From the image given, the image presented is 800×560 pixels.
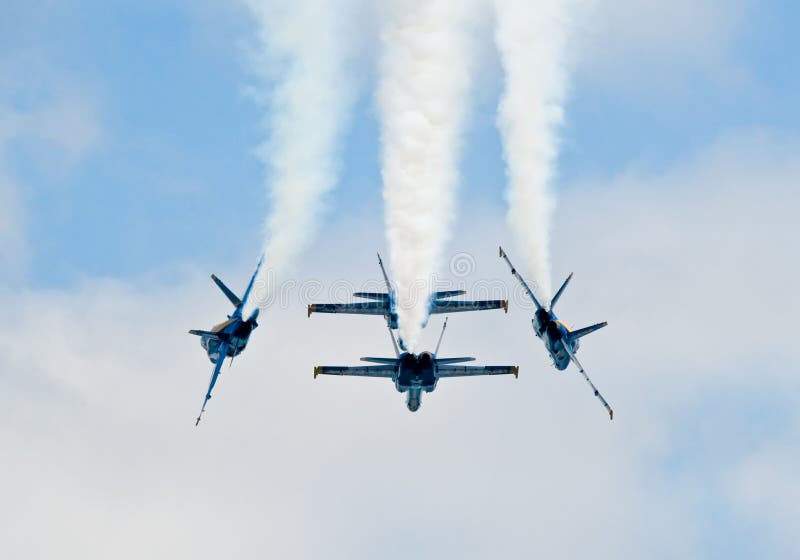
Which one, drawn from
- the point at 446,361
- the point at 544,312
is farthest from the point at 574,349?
the point at 446,361

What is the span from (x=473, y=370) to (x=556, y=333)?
4.80 meters

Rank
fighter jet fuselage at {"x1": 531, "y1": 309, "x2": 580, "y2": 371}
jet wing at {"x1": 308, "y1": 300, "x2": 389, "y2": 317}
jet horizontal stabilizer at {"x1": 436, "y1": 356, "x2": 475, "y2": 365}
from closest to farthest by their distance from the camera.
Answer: jet horizontal stabilizer at {"x1": 436, "y1": 356, "x2": 475, "y2": 365}
fighter jet fuselage at {"x1": 531, "y1": 309, "x2": 580, "y2": 371}
jet wing at {"x1": 308, "y1": 300, "x2": 389, "y2": 317}

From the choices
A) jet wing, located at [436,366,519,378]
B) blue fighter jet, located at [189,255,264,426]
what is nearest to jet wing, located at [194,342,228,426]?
blue fighter jet, located at [189,255,264,426]

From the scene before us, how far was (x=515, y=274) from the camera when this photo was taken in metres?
52.4

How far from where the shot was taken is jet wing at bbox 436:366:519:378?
1989 inches

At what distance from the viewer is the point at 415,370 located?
153 feet

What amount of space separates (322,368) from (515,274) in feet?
38.7

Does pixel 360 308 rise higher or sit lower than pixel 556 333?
higher

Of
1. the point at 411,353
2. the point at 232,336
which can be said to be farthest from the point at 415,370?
the point at 232,336

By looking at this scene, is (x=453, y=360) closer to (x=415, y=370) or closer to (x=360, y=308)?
(x=415, y=370)

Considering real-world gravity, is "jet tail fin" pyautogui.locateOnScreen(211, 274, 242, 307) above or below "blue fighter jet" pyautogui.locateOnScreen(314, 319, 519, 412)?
above

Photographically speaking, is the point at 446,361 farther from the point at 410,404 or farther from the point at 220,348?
the point at 220,348

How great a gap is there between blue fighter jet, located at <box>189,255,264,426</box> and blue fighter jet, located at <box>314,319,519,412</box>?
6.23 metres

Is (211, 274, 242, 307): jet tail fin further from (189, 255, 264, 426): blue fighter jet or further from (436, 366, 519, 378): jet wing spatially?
(436, 366, 519, 378): jet wing
